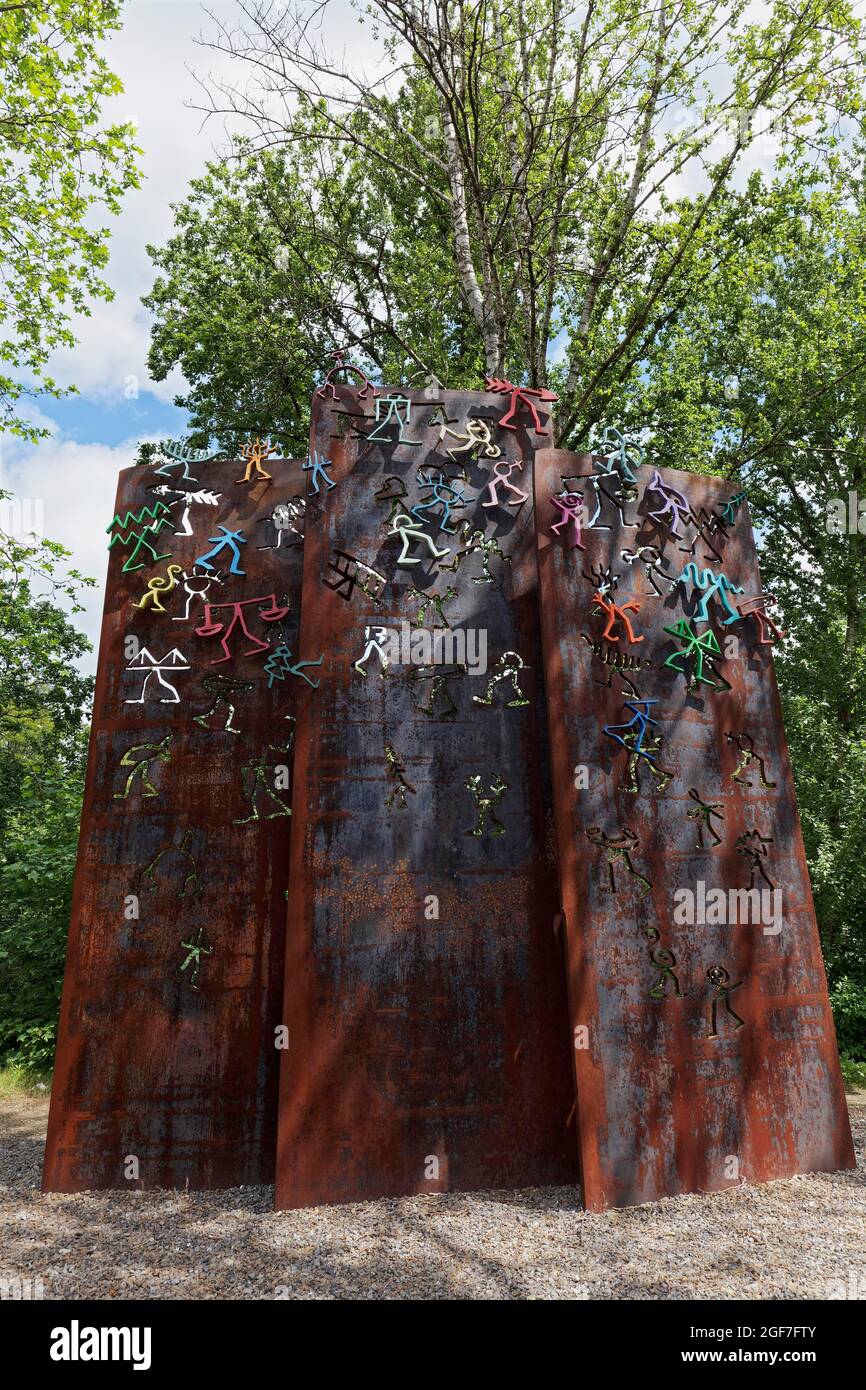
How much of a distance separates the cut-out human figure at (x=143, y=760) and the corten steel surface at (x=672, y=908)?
2.97 meters

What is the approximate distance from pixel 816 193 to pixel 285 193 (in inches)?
397

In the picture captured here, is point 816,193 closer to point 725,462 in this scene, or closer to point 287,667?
point 725,462

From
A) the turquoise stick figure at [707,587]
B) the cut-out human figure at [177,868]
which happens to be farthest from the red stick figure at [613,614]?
the cut-out human figure at [177,868]

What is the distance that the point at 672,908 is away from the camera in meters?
5.79

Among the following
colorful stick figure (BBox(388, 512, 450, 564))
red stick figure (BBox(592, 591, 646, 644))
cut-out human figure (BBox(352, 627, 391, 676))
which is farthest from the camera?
colorful stick figure (BBox(388, 512, 450, 564))

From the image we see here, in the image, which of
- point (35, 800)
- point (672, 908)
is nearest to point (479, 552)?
point (672, 908)

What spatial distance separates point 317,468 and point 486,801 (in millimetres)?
2954

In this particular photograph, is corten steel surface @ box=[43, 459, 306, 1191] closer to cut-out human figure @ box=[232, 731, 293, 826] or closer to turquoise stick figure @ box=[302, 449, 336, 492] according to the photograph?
cut-out human figure @ box=[232, 731, 293, 826]

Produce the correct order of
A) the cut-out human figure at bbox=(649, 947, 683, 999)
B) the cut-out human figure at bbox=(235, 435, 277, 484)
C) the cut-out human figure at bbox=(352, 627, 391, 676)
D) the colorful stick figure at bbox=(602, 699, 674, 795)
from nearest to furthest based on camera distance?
the cut-out human figure at bbox=(649, 947, 683, 999)
the colorful stick figure at bbox=(602, 699, 674, 795)
the cut-out human figure at bbox=(352, 627, 391, 676)
the cut-out human figure at bbox=(235, 435, 277, 484)

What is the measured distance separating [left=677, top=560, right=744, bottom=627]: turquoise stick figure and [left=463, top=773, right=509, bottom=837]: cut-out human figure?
2.17 metres

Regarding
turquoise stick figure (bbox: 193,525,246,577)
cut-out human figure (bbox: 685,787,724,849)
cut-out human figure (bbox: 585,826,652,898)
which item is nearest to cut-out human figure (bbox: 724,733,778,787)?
cut-out human figure (bbox: 685,787,724,849)

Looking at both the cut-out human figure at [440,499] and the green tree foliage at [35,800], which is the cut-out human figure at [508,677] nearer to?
the cut-out human figure at [440,499]

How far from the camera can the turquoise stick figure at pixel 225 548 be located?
22.2 ft

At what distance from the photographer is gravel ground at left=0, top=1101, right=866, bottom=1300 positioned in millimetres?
4172
